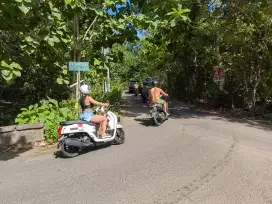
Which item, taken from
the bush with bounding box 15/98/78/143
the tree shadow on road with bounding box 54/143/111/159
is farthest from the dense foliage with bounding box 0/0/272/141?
the tree shadow on road with bounding box 54/143/111/159

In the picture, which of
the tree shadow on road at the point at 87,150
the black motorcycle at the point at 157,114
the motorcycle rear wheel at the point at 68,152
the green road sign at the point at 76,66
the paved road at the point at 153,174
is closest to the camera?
the paved road at the point at 153,174

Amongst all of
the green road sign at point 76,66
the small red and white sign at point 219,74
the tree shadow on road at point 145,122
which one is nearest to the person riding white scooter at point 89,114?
the green road sign at point 76,66

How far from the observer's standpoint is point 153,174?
19.4 ft

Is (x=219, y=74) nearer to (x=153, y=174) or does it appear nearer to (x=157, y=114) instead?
(x=157, y=114)

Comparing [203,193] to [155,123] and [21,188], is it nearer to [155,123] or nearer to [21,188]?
[21,188]

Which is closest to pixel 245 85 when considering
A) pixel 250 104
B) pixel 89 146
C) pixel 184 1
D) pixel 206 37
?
pixel 250 104

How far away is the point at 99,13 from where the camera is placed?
10.5 m

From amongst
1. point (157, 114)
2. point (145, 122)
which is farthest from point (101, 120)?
point (145, 122)

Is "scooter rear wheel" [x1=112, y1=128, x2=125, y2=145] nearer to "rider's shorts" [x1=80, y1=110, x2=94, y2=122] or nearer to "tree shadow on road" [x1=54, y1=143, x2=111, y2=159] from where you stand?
"tree shadow on road" [x1=54, y1=143, x2=111, y2=159]

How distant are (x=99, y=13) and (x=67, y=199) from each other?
697 cm

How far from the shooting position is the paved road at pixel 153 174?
4.94 metres

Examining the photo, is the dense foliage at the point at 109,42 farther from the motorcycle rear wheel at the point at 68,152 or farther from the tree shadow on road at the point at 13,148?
the motorcycle rear wheel at the point at 68,152

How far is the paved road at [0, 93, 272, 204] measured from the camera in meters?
4.94

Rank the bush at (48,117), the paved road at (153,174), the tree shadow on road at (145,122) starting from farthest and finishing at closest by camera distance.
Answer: the tree shadow on road at (145,122)
the bush at (48,117)
the paved road at (153,174)
